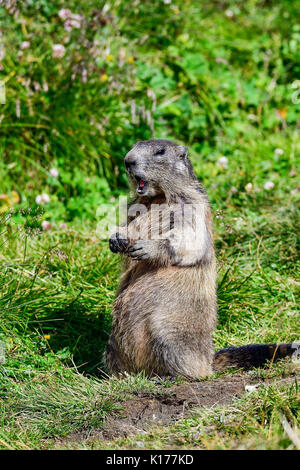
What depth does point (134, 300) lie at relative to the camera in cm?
433

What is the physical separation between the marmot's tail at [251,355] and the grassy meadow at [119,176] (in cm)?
14

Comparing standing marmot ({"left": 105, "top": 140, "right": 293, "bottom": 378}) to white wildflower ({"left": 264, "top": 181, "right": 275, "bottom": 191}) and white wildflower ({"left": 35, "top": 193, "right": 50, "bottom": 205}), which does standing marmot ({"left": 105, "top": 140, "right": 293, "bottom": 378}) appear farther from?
white wildflower ({"left": 264, "top": 181, "right": 275, "bottom": 191})

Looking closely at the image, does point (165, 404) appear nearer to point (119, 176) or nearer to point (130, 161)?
point (130, 161)

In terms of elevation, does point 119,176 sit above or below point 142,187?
below

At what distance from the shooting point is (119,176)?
6.91m

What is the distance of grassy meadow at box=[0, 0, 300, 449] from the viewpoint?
3.89 metres

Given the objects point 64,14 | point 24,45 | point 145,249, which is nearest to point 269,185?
point 145,249

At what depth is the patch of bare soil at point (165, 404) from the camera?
12.0 feet

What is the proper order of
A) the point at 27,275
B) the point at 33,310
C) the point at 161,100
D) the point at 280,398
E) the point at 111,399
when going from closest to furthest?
the point at 280,398, the point at 111,399, the point at 33,310, the point at 27,275, the point at 161,100

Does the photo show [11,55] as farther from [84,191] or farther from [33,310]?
[33,310]

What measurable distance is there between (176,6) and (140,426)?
6190 mm

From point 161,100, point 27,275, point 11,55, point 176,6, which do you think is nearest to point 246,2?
point 176,6

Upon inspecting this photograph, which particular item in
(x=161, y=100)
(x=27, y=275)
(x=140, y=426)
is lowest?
(x=140, y=426)

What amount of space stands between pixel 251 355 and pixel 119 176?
3.09 m
